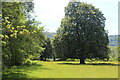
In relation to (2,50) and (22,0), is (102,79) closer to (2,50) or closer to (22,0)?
(2,50)

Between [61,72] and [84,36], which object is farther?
[84,36]

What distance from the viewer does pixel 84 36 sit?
50500 mm

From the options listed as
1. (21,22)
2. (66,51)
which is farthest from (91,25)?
(21,22)

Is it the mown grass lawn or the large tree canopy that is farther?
the large tree canopy

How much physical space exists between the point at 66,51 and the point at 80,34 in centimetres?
551

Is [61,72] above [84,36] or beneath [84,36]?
beneath

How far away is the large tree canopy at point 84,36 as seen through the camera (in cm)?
5006

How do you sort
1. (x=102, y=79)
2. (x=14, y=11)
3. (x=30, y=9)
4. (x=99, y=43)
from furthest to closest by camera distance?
(x=99, y=43)
(x=30, y=9)
(x=14, y=11)
(x=102, y=79)

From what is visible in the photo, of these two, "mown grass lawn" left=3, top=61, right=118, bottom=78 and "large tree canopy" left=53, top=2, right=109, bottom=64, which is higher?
"large tree canopy" left=53, top=2, right=109, bottom=64

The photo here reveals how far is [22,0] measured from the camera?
22.9 meters

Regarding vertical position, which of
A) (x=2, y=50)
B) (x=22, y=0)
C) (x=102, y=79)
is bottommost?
(x=102, y=79)

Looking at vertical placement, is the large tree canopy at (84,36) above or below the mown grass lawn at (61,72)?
above

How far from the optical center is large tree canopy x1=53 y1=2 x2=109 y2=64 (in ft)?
164

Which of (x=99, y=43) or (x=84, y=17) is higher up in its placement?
(x=84, y=17)
